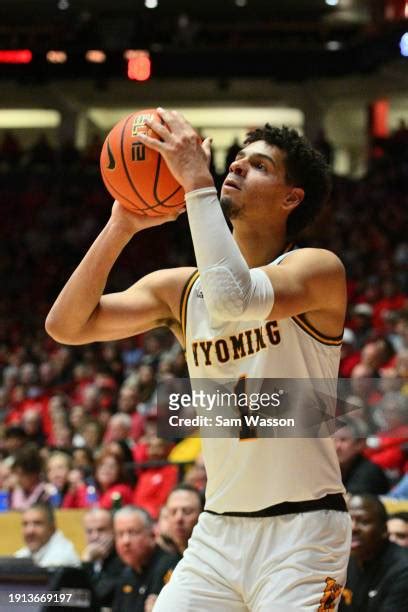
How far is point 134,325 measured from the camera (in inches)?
125

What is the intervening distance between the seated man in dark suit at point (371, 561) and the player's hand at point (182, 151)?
246cm

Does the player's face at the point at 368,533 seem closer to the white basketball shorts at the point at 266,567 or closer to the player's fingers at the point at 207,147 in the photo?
the white basketball shorts at the point at 266,567

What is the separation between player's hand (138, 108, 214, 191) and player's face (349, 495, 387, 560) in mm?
2454

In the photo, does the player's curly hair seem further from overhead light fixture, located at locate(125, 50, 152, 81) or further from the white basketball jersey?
overhead light fixture, located at locate(125, 50, 152, 81)

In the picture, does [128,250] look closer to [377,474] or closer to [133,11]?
[133,11]

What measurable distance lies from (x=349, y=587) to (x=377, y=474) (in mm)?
1158

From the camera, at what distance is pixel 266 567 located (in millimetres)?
2715

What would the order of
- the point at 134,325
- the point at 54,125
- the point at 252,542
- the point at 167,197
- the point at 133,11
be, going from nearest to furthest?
the point at 252,542
the point at 167,197
the point at 134,325
the point at 133,11
the point at 54,125

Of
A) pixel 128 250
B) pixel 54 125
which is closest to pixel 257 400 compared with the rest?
pixel 128 250

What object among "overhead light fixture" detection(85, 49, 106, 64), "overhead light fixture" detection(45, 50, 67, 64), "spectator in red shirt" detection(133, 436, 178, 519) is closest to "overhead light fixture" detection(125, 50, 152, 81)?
"overhead light fixture" detection(85, 49, 106, 64)

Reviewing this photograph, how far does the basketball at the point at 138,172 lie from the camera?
2869 millimetres

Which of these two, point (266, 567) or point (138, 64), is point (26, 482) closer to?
point (266, 567)

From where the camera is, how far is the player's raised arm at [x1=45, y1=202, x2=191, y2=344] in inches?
119

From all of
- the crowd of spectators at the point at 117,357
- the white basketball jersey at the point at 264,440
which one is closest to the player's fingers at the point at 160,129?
the white basketball jersey at the point at 264,440
